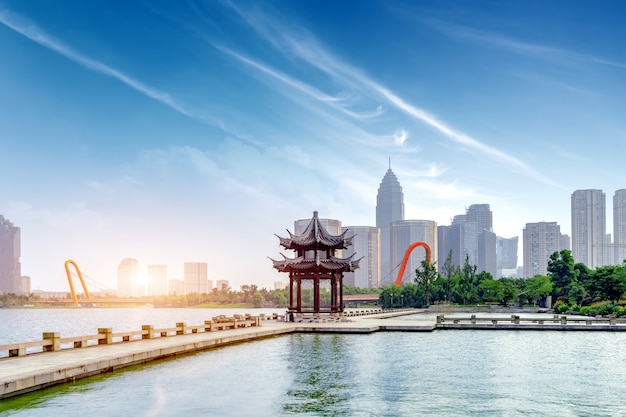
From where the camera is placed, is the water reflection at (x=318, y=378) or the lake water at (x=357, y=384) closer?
the lake water at (x=357, y=384)

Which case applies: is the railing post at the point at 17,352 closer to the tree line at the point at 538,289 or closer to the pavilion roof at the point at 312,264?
the pavilion roof at the point at 312,264

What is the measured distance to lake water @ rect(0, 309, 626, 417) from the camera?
17078 millimetres

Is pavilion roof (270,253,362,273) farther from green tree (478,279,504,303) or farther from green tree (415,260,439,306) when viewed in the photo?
green tree (415,260,439,306)

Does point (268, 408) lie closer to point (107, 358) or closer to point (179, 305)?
point (107, 358)

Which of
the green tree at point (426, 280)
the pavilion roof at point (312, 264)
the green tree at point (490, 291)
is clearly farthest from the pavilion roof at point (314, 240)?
the green tree at point (426, 280)

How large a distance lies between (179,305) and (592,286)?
133037 millimetres

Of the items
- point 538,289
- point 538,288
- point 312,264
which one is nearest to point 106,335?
point 312,264

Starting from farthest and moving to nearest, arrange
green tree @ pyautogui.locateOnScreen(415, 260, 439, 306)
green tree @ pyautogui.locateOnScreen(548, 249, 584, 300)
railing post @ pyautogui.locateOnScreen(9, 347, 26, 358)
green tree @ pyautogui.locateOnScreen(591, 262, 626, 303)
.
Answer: green tree @ pyautogui.locateOnScreen(415, 260, 439, 306)
green tree @ pyautogui.locateOnScreen(548, 249, 584, 300)
green tree @ pyautogui.locateOnScreen(591, 262, 626, 303)
railing post @ pyautogui.locateOnScreen(9, 347, 26, 358)

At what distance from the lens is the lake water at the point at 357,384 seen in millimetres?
17078

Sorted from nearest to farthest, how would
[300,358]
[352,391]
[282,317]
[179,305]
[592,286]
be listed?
[352,391], [300,358], [282,317], [592,286], [179,305]

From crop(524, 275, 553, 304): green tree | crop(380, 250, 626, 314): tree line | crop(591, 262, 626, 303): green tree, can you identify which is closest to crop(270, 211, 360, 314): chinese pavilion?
crop(380, 250, 626, 314): tree line

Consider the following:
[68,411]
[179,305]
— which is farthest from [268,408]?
[179,305]

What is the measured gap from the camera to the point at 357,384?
2131cm

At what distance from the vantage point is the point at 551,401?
61.0ft
